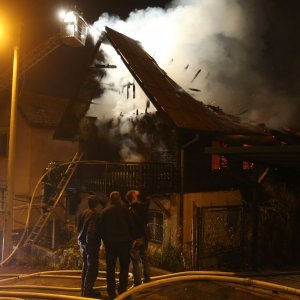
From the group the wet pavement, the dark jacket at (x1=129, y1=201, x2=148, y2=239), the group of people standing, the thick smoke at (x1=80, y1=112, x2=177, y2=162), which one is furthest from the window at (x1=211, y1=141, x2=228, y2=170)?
the group of people standing

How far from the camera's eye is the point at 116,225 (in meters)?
6.02

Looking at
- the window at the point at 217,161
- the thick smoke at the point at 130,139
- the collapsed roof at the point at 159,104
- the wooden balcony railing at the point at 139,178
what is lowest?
the wooden balcony railing at the point at 139,178

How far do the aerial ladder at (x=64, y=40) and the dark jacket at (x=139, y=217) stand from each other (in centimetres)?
1025

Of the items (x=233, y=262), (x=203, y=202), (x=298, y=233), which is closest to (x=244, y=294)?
(x=233, y=262)

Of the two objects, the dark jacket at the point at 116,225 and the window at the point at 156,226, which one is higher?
the dark jacket at the point at 116,225

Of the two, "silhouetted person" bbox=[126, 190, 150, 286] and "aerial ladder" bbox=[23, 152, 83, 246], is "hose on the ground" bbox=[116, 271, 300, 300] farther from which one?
"aerial ladder" bbox=[23, 152, 83, 246]

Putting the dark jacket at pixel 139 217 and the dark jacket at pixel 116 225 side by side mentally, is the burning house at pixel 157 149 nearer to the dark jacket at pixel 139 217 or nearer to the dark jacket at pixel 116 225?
the dark jacket at pixel 139 217

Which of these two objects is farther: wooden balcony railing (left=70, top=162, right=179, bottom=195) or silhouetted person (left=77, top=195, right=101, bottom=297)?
wooden balcony railing (left=70, top=162, right=179, bottom=195)

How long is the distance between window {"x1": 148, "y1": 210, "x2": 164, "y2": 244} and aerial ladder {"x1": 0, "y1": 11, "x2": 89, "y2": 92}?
7.76 meters

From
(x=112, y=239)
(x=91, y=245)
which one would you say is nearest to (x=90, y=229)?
(x=91, y=245)

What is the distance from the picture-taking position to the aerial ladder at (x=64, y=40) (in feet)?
48.3

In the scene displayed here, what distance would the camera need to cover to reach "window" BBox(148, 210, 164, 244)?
14.3 m

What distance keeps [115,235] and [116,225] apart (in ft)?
0.54

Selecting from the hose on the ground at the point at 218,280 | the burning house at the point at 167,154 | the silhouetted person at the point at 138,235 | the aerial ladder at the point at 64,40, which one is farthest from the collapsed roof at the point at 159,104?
the hose on the ground at the point at 218,280
